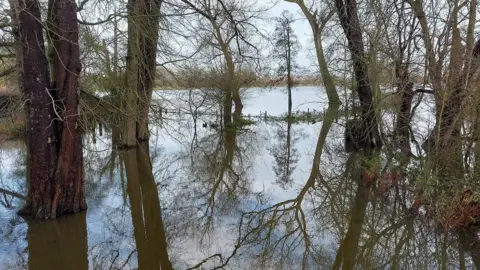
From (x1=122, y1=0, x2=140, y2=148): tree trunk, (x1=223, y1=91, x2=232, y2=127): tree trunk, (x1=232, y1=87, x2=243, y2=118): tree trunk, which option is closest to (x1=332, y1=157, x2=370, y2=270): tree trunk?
(x1=122, y1=0, x2=140, y2=148): tree trunk

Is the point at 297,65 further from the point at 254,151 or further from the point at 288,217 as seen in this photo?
the point at 288,217

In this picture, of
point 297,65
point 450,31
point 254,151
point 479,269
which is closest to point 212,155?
point 254,151

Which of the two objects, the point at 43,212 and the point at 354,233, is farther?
the point at 43,212

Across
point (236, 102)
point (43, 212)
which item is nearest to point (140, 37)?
point (43, 212)

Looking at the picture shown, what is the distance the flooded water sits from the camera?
516 centimetres

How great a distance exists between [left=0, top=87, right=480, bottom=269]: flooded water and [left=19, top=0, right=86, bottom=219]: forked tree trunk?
484 millimetres

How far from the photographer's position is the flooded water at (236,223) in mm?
5164

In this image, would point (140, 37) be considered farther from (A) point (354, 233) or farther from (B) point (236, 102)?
(B) point (236, 102)

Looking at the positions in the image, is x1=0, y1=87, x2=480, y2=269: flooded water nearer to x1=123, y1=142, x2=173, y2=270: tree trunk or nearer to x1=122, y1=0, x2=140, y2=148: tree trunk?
x1=123, y1=142, x2=173, y2=270: tree trunk

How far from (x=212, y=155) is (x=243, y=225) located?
726cm

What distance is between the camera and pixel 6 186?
8.87 meters

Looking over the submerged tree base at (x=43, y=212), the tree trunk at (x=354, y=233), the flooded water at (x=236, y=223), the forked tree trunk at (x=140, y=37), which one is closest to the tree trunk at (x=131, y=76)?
the forked tree trunk at (x=140, y=37)

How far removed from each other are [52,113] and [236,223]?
11.4 feet

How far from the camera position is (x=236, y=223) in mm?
6609
